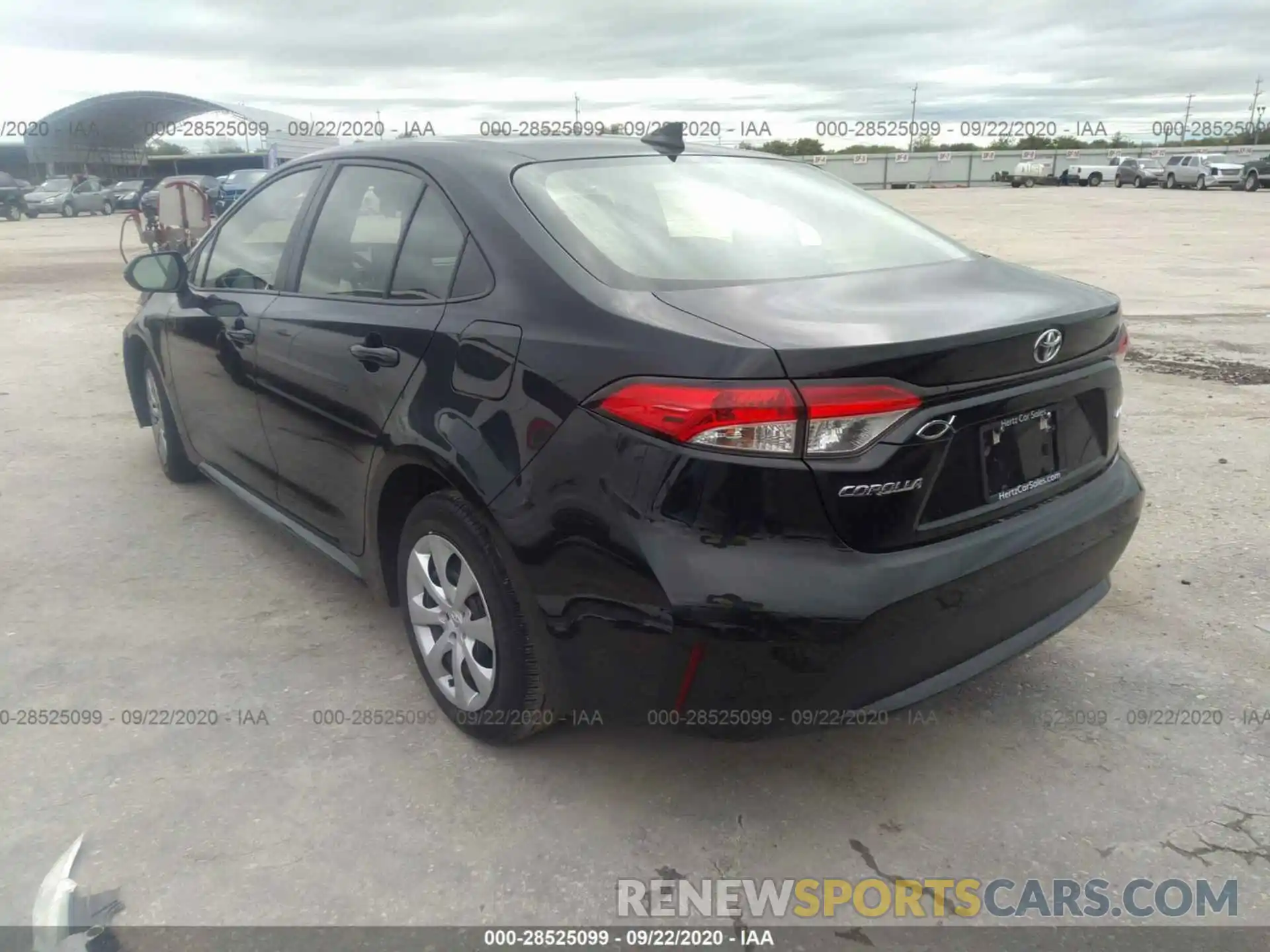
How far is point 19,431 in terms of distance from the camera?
6.22 meters

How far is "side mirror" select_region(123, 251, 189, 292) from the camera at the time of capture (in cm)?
431

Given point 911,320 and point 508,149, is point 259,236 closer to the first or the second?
point 508,149

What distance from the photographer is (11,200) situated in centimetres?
3834

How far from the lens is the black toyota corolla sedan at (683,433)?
207 cm

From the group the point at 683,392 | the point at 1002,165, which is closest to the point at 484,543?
the point at 683,392

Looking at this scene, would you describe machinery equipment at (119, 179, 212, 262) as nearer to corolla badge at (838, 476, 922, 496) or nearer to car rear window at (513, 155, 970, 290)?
car rear window at (513, 155, 970, 290)

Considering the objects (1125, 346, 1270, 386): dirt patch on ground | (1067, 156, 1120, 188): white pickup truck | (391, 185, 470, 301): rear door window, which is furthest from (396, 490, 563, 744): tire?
(1067, 156, 1120, 188): white pickup truck

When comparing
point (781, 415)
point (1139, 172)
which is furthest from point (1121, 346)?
point (1139, 172)

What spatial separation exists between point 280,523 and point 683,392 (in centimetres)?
225

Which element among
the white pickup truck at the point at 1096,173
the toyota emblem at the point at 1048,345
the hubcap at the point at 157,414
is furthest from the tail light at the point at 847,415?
the white pickup truck at the point at 1096,173

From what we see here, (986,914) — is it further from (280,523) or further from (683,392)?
(280,523)

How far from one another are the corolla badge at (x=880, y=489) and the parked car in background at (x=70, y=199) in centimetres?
A: 4589

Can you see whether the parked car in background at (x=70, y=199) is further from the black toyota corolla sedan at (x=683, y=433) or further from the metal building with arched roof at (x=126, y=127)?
the black toyota corolla sedan at (x=683, y=433)

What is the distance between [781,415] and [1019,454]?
71 centimetres
